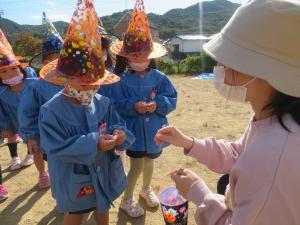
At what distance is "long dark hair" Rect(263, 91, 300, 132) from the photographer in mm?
1244

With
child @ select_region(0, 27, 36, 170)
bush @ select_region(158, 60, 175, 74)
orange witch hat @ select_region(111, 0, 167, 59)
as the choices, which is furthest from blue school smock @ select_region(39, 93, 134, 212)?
bush @ select_region(158, 60, 175, 74)

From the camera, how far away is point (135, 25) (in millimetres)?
3279

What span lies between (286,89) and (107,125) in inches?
65.2

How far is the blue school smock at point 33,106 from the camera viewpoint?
322cm

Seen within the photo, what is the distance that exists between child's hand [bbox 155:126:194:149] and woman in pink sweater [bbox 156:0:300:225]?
559 mm

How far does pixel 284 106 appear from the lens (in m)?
1.26

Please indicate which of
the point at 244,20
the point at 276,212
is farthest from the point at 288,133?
the point at 244,20

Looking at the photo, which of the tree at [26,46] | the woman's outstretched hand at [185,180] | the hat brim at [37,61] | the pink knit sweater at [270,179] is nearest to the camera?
the pink knit sweater at [270,179]

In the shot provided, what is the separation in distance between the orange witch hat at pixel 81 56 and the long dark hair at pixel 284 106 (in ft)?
4.41

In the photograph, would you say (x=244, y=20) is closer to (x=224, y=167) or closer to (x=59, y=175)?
(x=224, y=167)

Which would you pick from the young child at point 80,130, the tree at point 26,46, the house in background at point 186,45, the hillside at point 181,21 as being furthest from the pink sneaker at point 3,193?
the hillside at point 181,21

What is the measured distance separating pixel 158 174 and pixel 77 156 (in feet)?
7.39

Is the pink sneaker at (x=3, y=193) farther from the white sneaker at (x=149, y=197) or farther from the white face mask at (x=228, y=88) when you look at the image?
the white face mask at (x=228, y=88)

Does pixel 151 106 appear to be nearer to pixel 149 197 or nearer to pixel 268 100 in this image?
pixel 149 197
